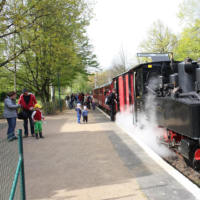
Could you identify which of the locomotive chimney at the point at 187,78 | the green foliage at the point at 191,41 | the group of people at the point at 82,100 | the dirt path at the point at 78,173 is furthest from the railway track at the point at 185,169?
the group of people at the point at 82,100

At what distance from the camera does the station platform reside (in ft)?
13.0

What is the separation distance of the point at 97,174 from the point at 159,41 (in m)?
26.9

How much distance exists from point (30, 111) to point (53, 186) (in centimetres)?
572

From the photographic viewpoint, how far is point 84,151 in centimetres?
705

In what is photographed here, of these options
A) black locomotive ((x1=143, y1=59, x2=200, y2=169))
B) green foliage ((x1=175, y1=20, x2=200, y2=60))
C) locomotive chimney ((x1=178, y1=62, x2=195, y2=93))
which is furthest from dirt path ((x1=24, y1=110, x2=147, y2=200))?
green foliage ((x1=175, y1=20, x2=200, y2=60))

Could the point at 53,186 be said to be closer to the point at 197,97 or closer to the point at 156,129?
the point at 197,97

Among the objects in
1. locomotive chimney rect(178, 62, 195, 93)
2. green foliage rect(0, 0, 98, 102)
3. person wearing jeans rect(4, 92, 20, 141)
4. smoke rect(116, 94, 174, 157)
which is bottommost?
smoke rect(116, 94, 174, 157)

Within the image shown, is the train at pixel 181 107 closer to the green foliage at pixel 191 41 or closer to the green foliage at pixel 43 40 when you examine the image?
the green foliage at pixel 43 40

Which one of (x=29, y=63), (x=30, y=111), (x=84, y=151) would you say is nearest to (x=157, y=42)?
(x=29, y=63)

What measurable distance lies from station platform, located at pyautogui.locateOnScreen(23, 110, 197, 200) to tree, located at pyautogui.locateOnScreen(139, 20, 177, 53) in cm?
2325

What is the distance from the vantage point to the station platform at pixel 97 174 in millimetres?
3975

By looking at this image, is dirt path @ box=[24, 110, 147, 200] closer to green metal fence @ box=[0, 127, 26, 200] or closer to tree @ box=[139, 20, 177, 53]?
green metal fence @ box=[0, 127, 26, 200]

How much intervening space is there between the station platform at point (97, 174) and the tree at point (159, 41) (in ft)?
76.3

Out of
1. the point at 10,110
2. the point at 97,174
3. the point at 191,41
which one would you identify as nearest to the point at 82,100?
the point at 191,41
